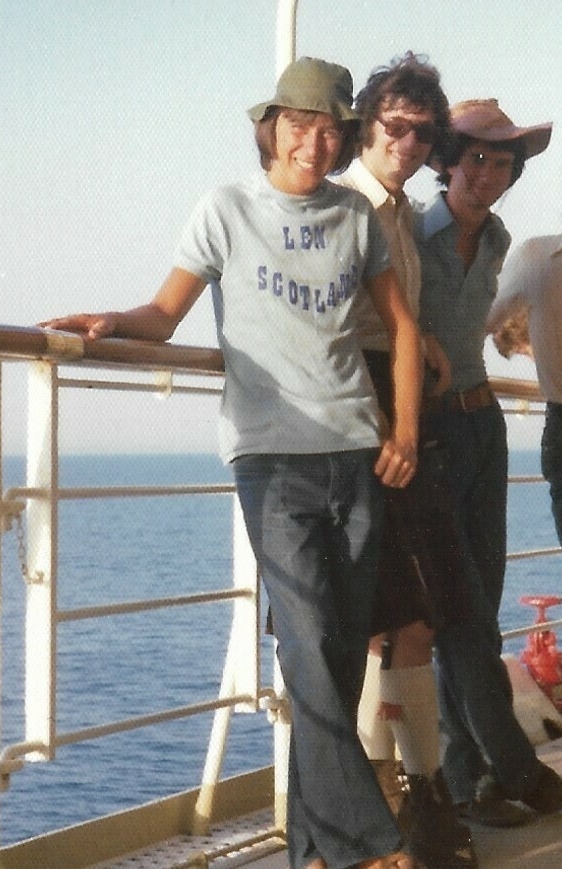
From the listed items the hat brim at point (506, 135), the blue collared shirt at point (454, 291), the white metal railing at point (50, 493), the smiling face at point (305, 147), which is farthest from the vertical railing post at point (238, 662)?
the hat brim at point (506, 135)

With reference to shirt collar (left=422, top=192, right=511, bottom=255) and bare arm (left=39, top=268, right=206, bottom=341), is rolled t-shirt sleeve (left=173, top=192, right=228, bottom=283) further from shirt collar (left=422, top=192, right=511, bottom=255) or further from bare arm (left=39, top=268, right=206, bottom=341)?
shirt collar (left=422, top=192, right=511, bottom=255)

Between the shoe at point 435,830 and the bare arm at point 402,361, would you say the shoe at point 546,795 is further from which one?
the bare arm at point 402,361

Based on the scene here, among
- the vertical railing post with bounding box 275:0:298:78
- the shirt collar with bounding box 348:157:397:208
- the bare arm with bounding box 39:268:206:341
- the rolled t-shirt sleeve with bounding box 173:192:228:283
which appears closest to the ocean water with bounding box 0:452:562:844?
the bare arm with bounding box 39:268:206:341

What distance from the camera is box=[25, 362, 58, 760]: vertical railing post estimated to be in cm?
208

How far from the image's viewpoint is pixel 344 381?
7.15 feet

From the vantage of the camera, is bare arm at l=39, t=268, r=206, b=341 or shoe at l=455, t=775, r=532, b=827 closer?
bare arm at l=39, t=268, r=206, b=341

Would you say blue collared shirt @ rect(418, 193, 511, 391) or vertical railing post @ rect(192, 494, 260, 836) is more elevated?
blue collared shirt @ rect(418, 193, 511, 391)

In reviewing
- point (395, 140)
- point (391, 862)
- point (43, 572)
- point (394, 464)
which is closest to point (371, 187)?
point (395, 140)

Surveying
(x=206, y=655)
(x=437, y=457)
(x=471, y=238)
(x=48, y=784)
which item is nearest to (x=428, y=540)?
(x=437, y=457)

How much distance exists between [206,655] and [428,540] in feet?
97.4

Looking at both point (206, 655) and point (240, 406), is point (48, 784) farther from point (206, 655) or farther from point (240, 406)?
point (240, 406)

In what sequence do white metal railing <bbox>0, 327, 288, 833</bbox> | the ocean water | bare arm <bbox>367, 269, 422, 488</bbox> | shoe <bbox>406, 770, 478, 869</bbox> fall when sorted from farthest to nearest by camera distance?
1. the ocean water
2. shoe <bbox>406, 770, 478, 869</bbox>
3. bare arm <bbox>367, 269, 422, 488</bbox>
4. white metal railing <bbox>0, 327, 288, 833</bbox>

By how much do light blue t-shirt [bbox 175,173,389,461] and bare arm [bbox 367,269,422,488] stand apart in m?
0.08

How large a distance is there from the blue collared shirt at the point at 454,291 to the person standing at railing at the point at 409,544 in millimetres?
137
